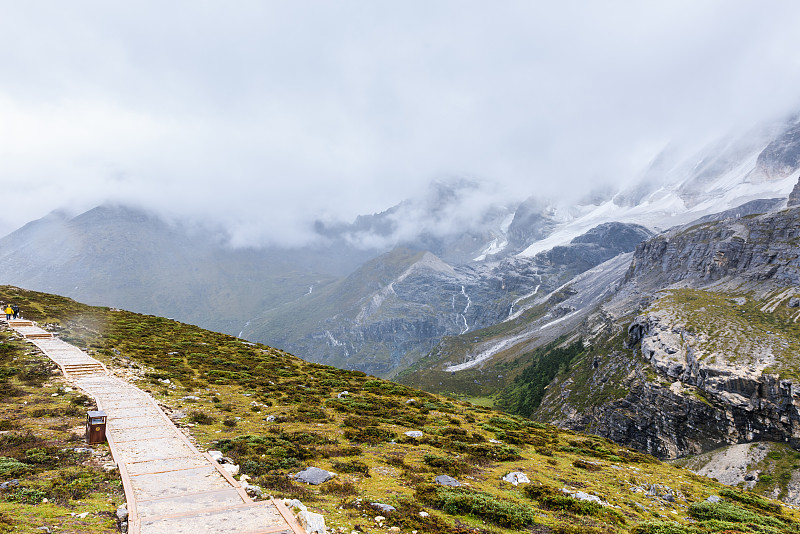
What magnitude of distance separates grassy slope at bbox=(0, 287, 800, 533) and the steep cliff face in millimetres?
81417

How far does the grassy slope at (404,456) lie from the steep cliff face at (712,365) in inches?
3205

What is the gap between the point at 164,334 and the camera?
56656 mm

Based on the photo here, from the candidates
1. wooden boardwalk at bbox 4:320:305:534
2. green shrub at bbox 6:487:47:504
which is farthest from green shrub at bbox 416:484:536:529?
green shrub at bbox 6:487:47:504

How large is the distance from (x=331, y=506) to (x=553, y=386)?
18131 centimetres

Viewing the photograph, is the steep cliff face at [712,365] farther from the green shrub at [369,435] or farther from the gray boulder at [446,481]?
the gray boulder at [446,481]

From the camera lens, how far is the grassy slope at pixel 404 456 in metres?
15.0

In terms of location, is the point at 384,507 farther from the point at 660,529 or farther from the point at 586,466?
the point at 586,466

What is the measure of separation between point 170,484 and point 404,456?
1176 centimetres

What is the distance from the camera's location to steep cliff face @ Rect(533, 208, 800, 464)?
291ft

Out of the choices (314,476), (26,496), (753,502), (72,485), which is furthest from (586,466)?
(26,496)

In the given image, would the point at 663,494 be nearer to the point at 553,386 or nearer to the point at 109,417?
the point at 109,417

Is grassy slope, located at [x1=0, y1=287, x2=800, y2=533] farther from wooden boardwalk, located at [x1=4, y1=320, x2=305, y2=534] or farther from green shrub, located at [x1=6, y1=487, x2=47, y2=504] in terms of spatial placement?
green shrub, located at [x1=6, y1=487, x2=47, y2=504]

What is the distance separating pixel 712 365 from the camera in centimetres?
9862

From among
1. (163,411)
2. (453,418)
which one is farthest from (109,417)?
(453,418)
